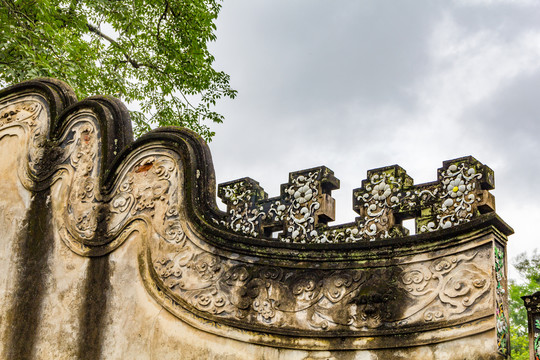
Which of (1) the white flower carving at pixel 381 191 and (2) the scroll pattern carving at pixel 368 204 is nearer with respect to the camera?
(2) the scroll pattern carving at pixel 368 204

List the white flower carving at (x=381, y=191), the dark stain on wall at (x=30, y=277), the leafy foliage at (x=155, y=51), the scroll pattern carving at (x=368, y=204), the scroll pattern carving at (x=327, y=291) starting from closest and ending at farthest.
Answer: the scroll pattern carving at (x=327, y=291), the scroll pattern carving at (x=368, y=204), the white flower carving at (x=381, y=191), the dark stain on wall at (x=30, y=277), the leafy foliage at (x=155, y=51)

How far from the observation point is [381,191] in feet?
17.0

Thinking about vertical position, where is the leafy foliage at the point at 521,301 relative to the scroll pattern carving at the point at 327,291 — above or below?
above

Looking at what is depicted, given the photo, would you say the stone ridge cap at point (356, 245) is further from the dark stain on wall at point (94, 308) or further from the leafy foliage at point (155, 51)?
the leafy foliage at point (155, 51)

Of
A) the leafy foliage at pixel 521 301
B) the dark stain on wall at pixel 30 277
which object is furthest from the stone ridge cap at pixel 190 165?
the leafy foliage at pixel 521 301

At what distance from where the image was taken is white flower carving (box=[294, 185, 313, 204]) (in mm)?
5398

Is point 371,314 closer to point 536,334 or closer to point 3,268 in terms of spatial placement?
point 536,334

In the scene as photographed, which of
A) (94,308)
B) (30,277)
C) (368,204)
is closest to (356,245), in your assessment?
(368,204)

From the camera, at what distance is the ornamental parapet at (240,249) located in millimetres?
4715

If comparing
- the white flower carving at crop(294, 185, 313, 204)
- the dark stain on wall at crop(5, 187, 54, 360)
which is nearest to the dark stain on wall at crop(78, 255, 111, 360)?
the dark stain on wall at crop(5, 187, 54, 360)

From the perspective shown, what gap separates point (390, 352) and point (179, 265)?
5.69ft


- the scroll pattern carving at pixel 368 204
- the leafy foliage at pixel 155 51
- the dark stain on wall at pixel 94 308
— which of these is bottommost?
the dark stain on wall at pixel 94 308

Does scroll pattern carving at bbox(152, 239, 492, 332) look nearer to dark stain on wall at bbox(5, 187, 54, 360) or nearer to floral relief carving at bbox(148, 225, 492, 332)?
floral relief carving at bbox(148, 225, 492, 332)

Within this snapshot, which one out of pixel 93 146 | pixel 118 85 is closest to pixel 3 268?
pixel 93 146
